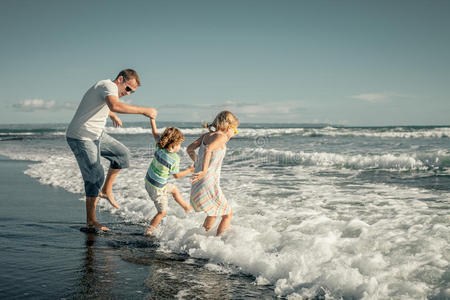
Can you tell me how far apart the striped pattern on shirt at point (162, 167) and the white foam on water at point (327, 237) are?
1.99 feet

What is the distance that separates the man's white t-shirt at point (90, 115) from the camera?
458 centimetres

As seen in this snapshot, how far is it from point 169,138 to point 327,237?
212 centimetres

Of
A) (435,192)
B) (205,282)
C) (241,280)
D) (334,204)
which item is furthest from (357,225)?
(435,192)

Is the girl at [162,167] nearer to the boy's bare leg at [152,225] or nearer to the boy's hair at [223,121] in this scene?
the boy's bare leg at [152,225]

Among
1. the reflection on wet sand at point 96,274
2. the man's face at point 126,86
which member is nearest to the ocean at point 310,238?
the reflection on wet sand at point 96,274

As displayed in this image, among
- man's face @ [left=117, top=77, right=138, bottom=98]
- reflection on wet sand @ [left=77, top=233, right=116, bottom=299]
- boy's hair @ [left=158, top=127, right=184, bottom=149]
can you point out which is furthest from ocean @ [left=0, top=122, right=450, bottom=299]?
man's face @ [left=117, top=77, right=138, bottom=98]

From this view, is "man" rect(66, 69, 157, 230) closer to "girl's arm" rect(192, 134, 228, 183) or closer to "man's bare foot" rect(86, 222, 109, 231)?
"man's bare foot" rect(86, 222, 109, 231)

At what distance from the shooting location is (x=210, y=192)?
429 cm

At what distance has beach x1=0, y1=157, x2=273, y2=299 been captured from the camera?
282 cm

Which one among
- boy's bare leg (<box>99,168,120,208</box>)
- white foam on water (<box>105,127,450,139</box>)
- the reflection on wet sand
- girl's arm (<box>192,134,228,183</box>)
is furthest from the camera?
white foam on water (<box>105,127,450,139</box>)

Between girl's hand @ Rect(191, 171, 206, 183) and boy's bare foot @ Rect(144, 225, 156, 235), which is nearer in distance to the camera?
girl's hand @ Rect(191, 171, 206, 183)

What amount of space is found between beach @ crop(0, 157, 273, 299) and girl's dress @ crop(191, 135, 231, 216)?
641mm

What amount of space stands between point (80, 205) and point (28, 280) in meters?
3.46

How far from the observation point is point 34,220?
5098 millimetres
